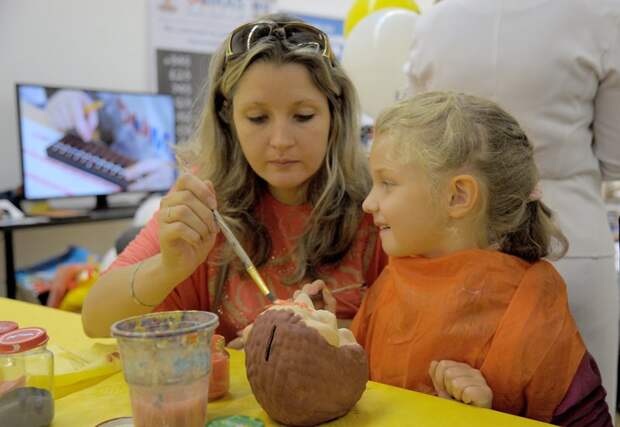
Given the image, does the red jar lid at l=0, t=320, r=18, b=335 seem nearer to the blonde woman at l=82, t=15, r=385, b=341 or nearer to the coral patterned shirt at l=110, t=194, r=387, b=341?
the blonde woman at l=82, t=15, r=385, b=341

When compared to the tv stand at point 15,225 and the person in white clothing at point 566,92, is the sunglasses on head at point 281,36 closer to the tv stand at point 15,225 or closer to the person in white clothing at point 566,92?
the person in white clothing at point 566,92

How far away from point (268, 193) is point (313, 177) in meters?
0.11

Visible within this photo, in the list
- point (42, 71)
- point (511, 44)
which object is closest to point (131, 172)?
point (42, 71)

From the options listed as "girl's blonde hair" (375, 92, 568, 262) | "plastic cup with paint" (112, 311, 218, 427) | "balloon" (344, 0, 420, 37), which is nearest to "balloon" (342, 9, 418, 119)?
"balloon" (344, 0, 420, 37)

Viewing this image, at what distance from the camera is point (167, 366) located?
2.37ft

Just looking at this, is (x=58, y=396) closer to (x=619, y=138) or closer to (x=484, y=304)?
(x=484, y=304)

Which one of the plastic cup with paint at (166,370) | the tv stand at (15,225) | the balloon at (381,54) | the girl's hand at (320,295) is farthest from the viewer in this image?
the tv stand at (15,225)

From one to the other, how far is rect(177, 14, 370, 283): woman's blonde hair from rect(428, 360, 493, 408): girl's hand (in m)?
0.41

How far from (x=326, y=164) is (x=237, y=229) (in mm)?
240

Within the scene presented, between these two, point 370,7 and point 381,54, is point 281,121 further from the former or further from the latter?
point 370,7

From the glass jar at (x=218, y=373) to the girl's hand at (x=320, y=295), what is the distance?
0.28m

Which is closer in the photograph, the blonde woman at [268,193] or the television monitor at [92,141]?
the blonde woman at [268,193]

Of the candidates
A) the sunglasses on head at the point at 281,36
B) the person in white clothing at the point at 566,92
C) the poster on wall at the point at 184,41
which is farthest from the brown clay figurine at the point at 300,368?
the poster on wall at the point at 184,41

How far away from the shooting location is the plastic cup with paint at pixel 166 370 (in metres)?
0.71
